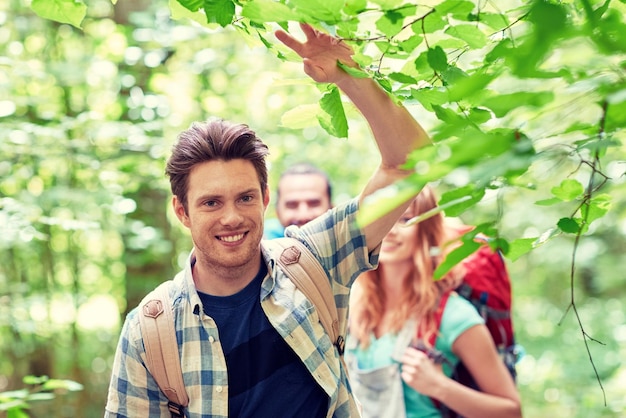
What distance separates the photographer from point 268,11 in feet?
4.29

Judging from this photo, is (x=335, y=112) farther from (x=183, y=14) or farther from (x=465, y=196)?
(x=465, y=196)

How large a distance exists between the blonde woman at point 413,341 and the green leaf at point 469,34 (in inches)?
64.5

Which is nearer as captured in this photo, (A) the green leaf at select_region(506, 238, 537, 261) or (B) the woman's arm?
(A) the green leaf at select_region(506, 238, 537, 261)

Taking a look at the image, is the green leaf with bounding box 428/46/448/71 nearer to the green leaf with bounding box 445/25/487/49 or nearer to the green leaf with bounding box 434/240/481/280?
the green leaf with bounding box 445/25/487/49

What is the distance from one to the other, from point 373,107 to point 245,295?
798 millimetres

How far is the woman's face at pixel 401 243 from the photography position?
11.6 ft

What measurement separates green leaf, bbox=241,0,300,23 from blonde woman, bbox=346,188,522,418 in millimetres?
1923

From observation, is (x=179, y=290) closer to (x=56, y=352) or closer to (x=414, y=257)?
(x=414, y=257)

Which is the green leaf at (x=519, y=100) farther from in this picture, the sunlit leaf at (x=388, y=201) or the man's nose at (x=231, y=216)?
the man's nose at (x=231, y=216)

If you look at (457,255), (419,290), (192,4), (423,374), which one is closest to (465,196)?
(457,255)

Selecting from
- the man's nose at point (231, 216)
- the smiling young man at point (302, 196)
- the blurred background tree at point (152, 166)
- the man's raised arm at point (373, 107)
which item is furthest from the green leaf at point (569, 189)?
the smiling young man at point (302, 196)

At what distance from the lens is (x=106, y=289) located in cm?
979

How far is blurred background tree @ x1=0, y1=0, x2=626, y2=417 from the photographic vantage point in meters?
1.54

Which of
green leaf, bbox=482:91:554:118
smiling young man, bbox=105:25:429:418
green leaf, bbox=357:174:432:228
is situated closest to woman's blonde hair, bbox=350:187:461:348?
smiling young man, bbox=105:25:429:418
